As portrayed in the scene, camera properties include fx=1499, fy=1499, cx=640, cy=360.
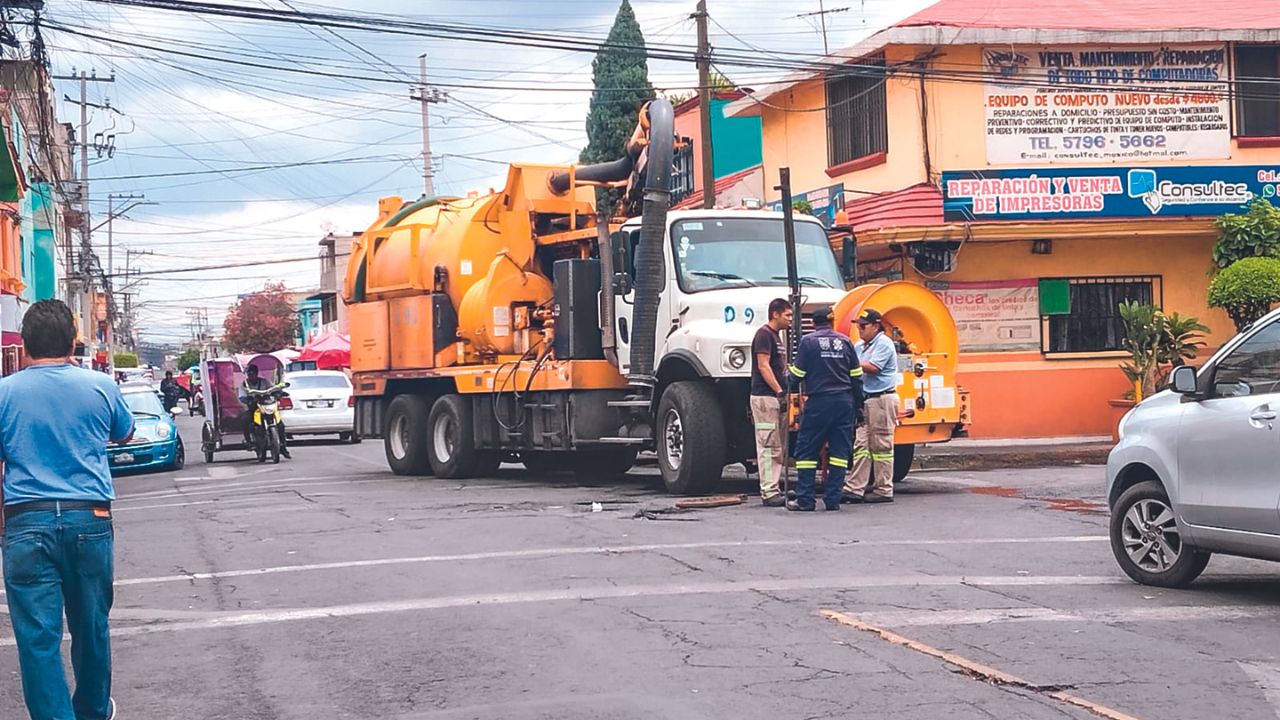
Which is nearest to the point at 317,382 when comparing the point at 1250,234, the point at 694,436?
the point at 694,436

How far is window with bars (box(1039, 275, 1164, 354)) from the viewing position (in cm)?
2355

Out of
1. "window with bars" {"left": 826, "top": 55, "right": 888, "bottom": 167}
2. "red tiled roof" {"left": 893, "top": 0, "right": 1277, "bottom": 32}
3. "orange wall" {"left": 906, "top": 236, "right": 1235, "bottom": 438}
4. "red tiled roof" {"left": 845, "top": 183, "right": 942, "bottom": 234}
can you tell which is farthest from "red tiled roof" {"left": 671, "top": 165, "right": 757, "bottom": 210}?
"orange wall" {"left": 906, "top": 236, "right": 1235, "bottom": 438}

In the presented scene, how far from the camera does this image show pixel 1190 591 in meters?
9.04

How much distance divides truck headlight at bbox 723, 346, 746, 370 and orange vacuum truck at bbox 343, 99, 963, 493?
2 centimetres

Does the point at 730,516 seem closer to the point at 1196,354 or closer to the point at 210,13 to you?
the point at 210,13

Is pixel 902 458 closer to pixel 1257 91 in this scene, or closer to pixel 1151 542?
pixel 1151 542

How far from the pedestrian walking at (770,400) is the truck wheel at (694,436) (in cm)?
63

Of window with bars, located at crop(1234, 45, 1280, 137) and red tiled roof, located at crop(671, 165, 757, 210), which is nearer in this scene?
window with bars, located at crop(1234, 45, 1280, 137)

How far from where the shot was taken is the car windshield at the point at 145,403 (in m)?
24.6

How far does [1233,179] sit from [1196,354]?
278cm

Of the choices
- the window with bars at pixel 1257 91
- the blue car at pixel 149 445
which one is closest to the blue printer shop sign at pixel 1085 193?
the window with bars at pixel 1257 91

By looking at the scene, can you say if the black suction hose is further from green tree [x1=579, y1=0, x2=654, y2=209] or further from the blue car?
green tree [x1=579, y1=0, x2=654, y2=209]

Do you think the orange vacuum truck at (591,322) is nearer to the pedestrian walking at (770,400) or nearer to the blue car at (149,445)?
the pedestrian walking at (770,400)

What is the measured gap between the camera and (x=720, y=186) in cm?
3206
